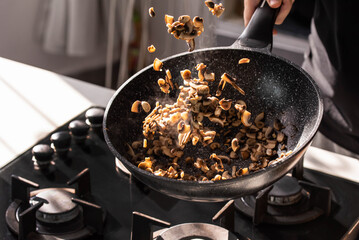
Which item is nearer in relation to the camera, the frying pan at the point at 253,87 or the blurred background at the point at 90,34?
the frying pan at the point at 253,87

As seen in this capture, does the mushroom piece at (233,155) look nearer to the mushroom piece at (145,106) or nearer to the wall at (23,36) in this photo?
the mushroom piece at (145,106)

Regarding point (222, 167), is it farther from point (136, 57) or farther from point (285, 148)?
point (136, 57)

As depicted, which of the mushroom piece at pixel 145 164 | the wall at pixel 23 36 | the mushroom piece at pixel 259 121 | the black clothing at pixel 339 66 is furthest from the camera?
the wall at pixel 23 36

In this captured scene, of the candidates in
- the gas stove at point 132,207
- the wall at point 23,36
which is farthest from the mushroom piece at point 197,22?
the wall at point 23,36

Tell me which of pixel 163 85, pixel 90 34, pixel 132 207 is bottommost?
pixel 90 34

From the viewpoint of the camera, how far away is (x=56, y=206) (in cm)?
89

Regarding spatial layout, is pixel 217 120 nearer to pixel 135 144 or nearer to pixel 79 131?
pixel 135 144

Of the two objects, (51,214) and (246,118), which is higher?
(246,118)

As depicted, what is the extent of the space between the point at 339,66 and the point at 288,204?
554mm

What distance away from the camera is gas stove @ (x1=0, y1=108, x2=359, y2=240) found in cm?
84

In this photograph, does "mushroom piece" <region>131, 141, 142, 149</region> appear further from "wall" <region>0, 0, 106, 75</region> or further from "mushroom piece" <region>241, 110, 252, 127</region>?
"wall" <region>0, 0, 106, 75</region>

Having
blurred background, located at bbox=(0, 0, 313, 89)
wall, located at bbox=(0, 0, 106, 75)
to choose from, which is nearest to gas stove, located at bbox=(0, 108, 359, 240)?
blurred background, located at bbox=(0, 0, 313, 89)

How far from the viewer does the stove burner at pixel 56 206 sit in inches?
34.3

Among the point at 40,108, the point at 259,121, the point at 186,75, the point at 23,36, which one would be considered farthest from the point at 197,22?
the point at 23,36
